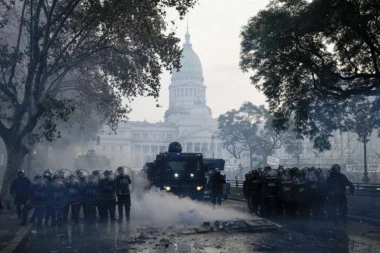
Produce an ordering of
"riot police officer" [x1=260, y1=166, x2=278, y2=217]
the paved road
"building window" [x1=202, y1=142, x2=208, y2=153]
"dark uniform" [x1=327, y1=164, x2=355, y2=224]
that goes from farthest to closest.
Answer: "building window" [x1=202, y1=142, x2=208, y2=153] < "riot police officer" [x1=260, y1=166, x2=278, y2=217] < "dark uniform" [x1=327, y1=164, x2=355, y2=224] < the paved road

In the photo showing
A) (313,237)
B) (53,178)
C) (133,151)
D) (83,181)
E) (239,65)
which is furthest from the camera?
(133,151)

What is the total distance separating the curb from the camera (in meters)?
10.3

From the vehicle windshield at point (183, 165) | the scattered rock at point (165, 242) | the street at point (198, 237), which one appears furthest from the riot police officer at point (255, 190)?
the scattered rock at point (165, 242)

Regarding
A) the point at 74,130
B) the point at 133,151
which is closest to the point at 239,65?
the point at 74,130

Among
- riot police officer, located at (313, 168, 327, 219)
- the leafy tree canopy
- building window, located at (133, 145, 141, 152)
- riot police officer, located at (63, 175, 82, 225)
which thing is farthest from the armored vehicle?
building window, located at (133, 145, 141, 152)

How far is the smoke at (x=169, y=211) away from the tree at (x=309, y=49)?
725 centimetres

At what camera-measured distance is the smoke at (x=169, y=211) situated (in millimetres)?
16578

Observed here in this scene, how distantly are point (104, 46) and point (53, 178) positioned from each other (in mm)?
8138

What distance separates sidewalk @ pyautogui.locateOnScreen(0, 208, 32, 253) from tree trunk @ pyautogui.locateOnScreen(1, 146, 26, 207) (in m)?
2.43

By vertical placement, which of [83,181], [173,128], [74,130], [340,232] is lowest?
[340,232]

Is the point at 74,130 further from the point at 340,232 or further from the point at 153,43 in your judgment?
the point at 340,232

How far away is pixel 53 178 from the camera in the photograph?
15641 mm

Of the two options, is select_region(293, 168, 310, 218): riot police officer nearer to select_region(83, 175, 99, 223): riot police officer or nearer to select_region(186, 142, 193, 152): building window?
select_region(83, 175, 99, 223): riot police officer

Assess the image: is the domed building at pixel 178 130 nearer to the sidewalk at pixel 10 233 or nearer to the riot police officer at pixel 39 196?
the sidewalk at pixel 10 233
